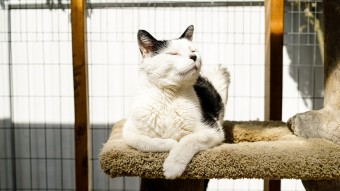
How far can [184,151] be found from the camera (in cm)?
140

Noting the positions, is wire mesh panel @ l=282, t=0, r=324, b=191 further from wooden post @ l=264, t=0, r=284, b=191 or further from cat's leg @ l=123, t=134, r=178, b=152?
cat's leg @ l=123, t=134, r=178, b=152

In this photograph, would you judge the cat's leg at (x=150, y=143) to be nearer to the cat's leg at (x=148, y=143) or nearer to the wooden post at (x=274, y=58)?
the cat's leg at (x=148, y=143)

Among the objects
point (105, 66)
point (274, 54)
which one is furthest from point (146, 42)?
point (105, 66)

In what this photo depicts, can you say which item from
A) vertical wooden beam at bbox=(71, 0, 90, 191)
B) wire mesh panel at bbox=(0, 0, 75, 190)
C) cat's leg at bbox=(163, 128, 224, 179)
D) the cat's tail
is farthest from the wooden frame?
wire mesh panel at bbox=(0, 0, 75, 190)

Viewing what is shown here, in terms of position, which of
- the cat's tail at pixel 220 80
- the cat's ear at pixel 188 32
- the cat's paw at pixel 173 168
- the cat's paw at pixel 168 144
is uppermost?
the cat's ear at pixel 188 32

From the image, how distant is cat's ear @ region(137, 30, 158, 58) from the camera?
1.62 metres

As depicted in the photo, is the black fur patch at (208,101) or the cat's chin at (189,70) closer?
the cat's chin at (189,70)

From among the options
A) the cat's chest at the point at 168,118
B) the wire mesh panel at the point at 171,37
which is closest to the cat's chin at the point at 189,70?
the cat's chest at the point at 168,118

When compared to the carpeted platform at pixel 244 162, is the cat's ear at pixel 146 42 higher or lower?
higher

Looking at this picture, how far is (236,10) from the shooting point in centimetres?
275

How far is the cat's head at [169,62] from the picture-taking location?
5.06 ft

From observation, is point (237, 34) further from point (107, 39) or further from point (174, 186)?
point (174, 186)

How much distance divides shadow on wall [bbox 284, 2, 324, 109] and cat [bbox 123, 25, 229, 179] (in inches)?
54.5

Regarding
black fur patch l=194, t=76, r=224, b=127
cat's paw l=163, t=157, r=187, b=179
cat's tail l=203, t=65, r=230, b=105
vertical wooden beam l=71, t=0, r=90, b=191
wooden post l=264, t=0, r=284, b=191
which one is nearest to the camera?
cat's paw l=163, t=157, r=187, b=179
